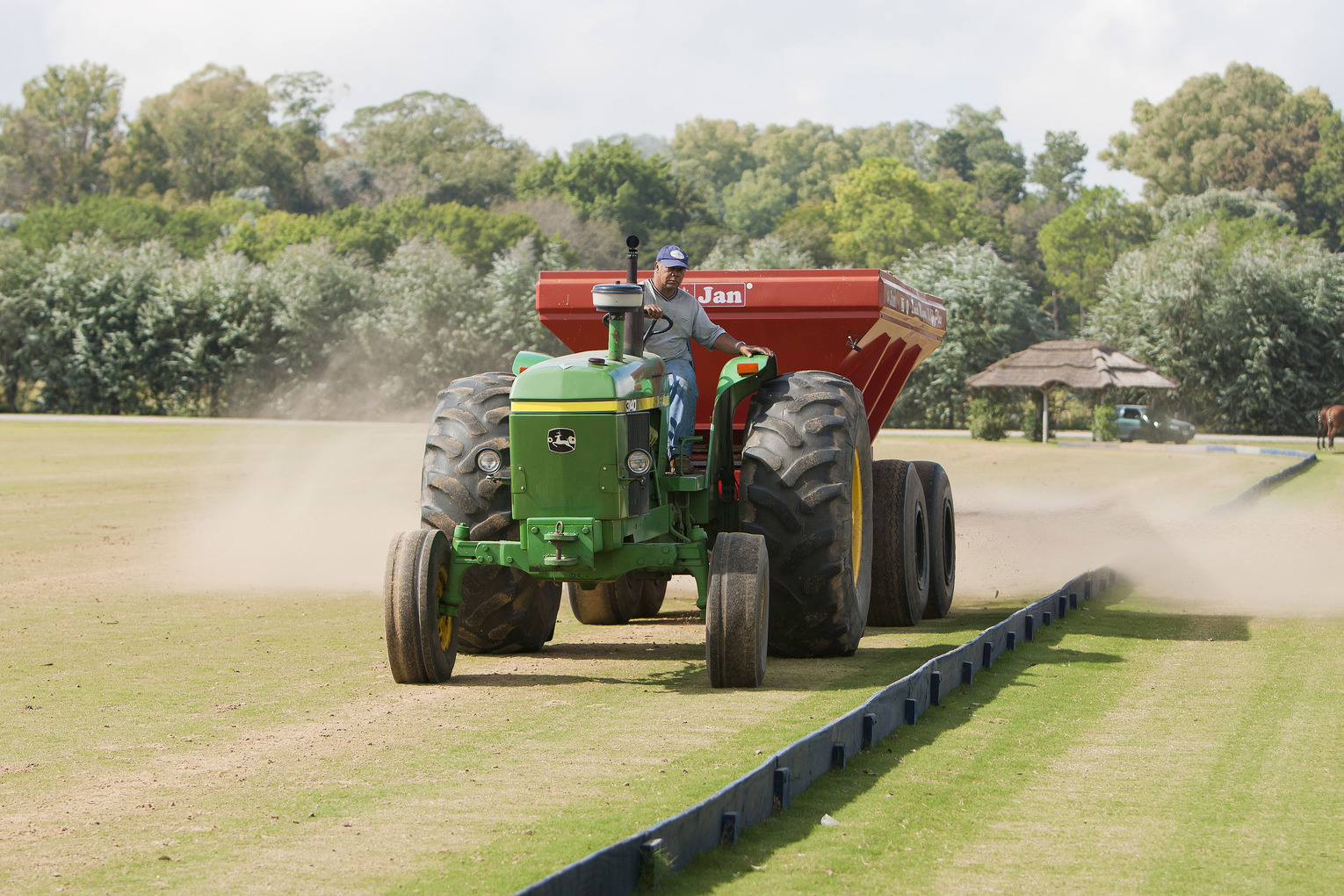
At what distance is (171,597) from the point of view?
12.8 m

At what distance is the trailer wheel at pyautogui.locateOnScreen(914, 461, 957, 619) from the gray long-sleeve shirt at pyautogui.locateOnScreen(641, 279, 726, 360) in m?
2.90

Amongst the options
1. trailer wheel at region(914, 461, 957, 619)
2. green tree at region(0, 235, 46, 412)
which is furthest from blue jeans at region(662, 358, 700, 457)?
green tree at region(0, 235, 46, 412)

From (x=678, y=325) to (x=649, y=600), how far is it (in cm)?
334

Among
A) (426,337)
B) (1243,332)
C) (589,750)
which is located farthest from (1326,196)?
(589,750)

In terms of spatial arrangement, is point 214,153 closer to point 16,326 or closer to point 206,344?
point 16,326

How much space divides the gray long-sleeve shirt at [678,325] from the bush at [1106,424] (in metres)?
46.1

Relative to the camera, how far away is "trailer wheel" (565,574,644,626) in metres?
11.8

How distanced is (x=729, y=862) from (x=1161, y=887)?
4.76 ft

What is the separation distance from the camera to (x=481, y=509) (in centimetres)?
898

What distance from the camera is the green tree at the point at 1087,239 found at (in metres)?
110

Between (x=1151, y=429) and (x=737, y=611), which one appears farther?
(x=1151, y=429)

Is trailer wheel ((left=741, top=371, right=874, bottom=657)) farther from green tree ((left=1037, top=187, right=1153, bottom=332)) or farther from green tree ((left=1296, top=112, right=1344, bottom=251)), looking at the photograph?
green tree ((left=1296, top=112, right=1344, bottom=251))

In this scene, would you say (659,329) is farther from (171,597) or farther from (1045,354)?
(1045,354)

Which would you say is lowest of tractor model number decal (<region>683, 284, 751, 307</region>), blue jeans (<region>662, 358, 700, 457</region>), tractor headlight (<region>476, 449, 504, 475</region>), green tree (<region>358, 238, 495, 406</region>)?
tractor headlight (<region>476, 449, 504, 475</region>)
